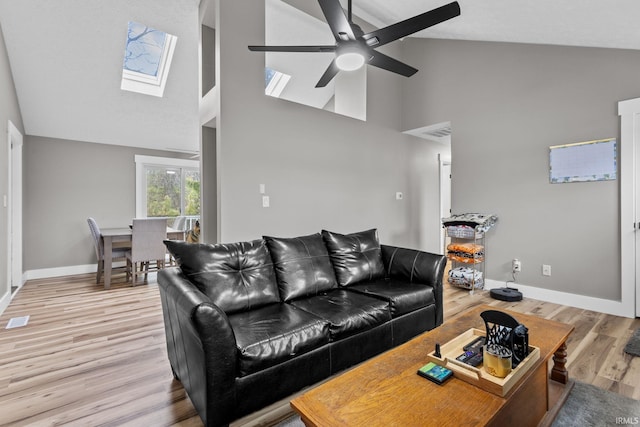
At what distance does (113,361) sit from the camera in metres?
2.28

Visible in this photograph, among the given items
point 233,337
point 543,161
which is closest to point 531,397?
point 233,337

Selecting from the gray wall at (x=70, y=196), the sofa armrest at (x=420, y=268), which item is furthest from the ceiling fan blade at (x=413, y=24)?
the gray wall at (x=70, y=196)

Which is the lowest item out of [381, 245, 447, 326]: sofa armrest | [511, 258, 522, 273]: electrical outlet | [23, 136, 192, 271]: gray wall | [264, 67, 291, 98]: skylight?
[511, 258, 522, 273]: electrical outlet

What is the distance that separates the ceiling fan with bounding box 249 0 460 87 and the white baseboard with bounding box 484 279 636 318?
3081 millimetres

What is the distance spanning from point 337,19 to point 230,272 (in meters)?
1.83

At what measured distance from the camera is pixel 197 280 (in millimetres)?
1958

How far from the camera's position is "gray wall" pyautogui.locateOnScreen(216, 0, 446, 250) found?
321 centimetres

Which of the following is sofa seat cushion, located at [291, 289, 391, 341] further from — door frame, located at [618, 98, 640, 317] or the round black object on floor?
door frame, located at [618, 98, 640, 317]

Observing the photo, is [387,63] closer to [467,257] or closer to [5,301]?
[467,257]

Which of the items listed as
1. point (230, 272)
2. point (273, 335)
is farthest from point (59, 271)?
point (273, 335)

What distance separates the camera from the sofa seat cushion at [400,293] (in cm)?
230

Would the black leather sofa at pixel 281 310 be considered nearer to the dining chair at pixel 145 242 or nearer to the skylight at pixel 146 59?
the dining chair at pixel 145 242

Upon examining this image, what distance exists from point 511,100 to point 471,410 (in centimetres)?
397

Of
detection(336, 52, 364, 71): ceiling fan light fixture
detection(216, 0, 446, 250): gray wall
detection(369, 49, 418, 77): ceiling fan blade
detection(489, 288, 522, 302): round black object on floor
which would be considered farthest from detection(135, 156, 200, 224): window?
detection(489, 288, 522, 302): round black object on floor
